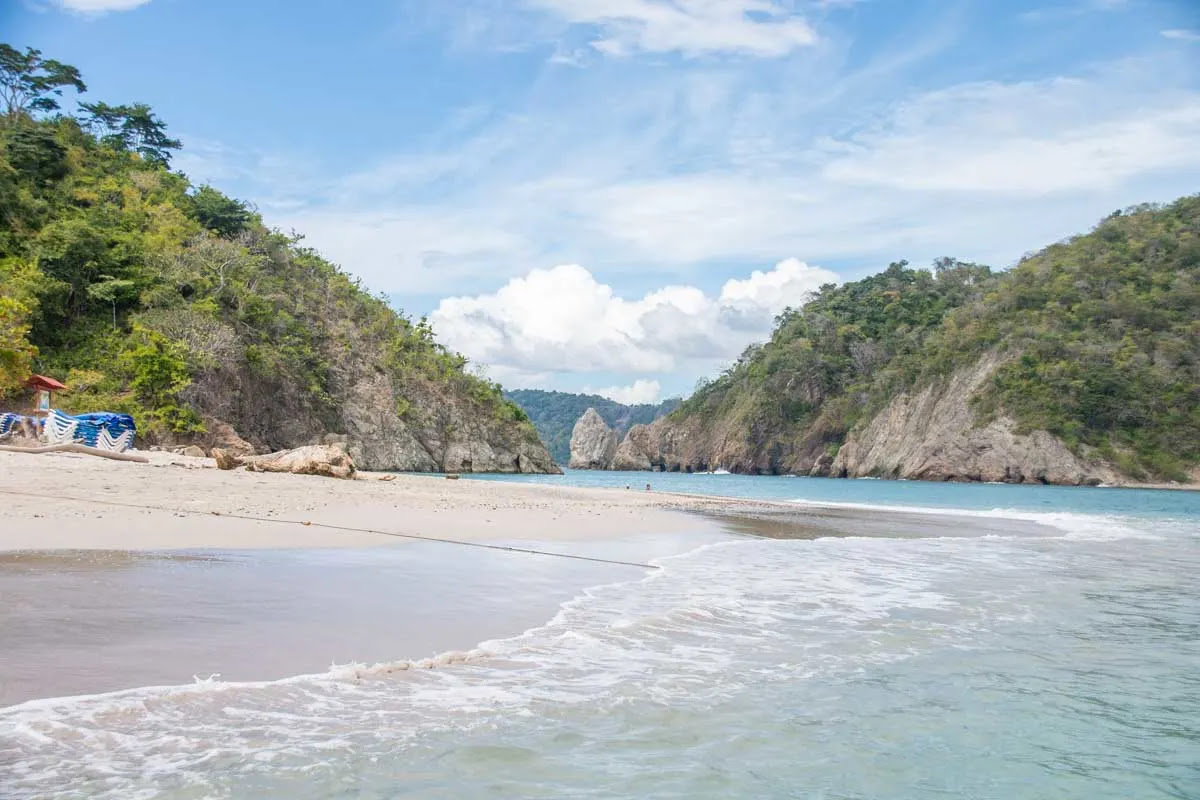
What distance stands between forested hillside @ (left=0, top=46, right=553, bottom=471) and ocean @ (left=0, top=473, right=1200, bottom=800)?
27.5 metres

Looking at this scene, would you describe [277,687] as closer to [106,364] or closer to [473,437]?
[106,364]

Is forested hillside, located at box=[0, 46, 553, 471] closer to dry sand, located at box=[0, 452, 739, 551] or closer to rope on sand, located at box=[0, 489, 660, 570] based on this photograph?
dry sand, located at box=[0, 452, 739, 551]

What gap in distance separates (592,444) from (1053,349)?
281ft

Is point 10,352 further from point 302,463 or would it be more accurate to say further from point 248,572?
point 248,572

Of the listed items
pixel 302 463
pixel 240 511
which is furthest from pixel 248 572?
pixel 302 463

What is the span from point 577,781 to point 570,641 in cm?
271

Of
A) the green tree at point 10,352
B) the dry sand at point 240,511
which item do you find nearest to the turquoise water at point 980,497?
the dry sand at point 240,511

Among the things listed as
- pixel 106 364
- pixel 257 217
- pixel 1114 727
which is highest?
pixel 257 217

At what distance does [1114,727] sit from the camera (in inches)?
197

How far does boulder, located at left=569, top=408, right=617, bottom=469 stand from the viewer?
14691cm

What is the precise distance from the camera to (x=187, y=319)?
3994cm

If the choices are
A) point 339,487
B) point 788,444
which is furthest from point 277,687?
point 788,444

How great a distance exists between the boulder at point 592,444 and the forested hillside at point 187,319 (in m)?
72.6

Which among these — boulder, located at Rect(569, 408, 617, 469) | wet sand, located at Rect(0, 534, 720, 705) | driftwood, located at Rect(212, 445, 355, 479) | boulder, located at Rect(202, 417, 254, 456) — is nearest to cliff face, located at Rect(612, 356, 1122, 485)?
boulder, located at Rect(569, 408, 617, 469)
